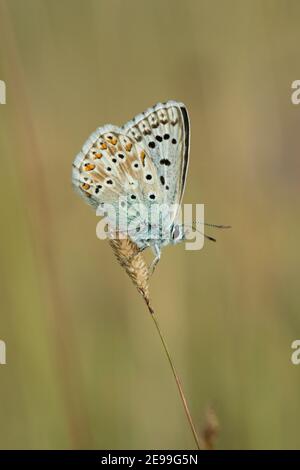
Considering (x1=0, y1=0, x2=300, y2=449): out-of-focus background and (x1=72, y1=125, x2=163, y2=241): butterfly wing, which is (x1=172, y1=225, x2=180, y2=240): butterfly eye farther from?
(x1=0, y1=0, x2=300, y2=449): out-of-focus background

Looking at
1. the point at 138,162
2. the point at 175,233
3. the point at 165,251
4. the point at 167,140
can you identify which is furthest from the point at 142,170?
the point at 165,251

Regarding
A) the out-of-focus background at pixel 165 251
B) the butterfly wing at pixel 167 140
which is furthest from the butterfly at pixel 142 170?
the out-of-focus background at pixel 165 251

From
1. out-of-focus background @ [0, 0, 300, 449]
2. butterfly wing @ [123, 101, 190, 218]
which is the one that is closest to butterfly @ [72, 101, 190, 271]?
butterfly wing @ [123, 101, 190, 218]

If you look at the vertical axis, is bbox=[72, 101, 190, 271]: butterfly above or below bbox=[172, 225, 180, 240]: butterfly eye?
above

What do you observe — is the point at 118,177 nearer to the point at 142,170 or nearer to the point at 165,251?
the point at 142,170

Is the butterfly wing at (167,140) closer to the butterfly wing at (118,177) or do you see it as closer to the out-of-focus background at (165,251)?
the butterfly wing at (118,177)

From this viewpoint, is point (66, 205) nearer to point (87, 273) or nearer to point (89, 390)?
point (87, 273)
